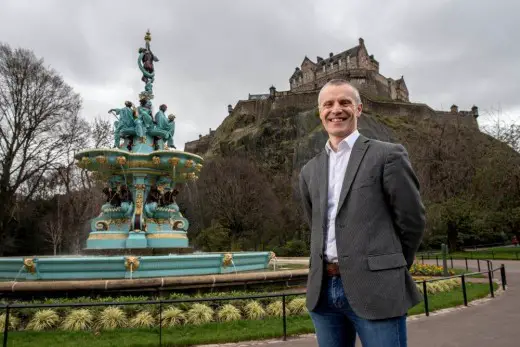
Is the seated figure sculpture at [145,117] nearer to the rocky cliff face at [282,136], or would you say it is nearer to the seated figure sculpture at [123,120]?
the seated figure sculpture at [123,120]

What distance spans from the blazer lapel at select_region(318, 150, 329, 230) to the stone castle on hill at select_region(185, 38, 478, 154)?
7198 centimetres

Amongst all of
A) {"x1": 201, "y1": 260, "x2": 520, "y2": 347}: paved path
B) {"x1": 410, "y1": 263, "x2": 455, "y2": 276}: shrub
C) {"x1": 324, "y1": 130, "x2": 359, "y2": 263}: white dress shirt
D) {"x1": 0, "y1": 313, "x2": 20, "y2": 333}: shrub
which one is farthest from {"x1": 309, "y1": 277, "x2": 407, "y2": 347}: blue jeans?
{"x1": 410, "y1": 263, "x2": 455, "y2": 276}: shrub

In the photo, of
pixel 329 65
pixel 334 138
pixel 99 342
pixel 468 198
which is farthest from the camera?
pixel 329 65

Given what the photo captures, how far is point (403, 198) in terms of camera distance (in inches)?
86.3

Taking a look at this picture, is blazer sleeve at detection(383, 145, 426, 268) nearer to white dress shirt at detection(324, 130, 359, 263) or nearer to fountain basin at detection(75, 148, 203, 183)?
white dress shirt at detection(324, 130, 359, 263)

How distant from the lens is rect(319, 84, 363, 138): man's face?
244cm

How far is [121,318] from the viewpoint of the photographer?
7473mm

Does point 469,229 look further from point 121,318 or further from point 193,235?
point 121,318

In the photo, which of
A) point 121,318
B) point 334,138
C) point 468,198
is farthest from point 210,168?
point 334,138

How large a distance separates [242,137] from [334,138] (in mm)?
70627

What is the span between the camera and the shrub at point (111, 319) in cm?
735

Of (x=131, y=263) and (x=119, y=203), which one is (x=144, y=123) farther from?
(x=131, y=263)

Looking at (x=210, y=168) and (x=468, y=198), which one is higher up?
(x=210, y=168)

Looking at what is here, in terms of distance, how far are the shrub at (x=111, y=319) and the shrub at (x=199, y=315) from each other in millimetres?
1240
